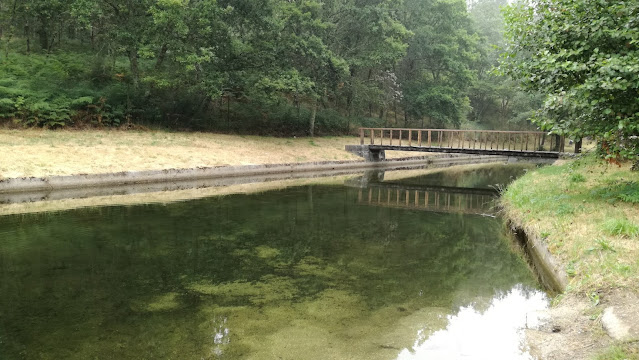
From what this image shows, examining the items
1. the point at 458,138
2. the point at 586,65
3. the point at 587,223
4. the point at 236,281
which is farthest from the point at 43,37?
the point at 458,138

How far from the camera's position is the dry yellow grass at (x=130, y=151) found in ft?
53.1

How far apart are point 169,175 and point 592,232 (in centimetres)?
1617

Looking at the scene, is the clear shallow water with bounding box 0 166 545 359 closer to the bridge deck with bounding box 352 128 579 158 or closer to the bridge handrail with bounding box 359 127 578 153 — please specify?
the bridge deck with bounding box 352 128 579 158

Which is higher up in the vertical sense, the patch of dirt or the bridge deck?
the bridge deck

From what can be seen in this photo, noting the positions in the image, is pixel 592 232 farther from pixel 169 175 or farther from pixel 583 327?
pixel 169 175

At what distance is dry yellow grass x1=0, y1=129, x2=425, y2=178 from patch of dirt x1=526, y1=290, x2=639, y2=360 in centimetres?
1635

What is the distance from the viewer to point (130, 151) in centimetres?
1966

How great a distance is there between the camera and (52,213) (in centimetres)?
1171

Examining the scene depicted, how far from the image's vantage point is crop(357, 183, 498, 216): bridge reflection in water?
14.9m

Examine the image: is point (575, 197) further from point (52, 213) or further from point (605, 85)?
point (52, 213)

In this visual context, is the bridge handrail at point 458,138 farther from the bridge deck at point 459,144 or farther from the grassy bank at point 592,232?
the grassy bank at point 592,232

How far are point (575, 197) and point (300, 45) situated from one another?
2055 cm

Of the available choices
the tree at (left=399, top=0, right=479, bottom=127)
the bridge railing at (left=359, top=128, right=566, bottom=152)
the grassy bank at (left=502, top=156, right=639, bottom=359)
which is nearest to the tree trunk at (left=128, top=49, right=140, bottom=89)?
the bridge railing at (left=359, top=128, right=566, bottom=152)

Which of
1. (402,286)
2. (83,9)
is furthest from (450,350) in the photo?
(83,9)
